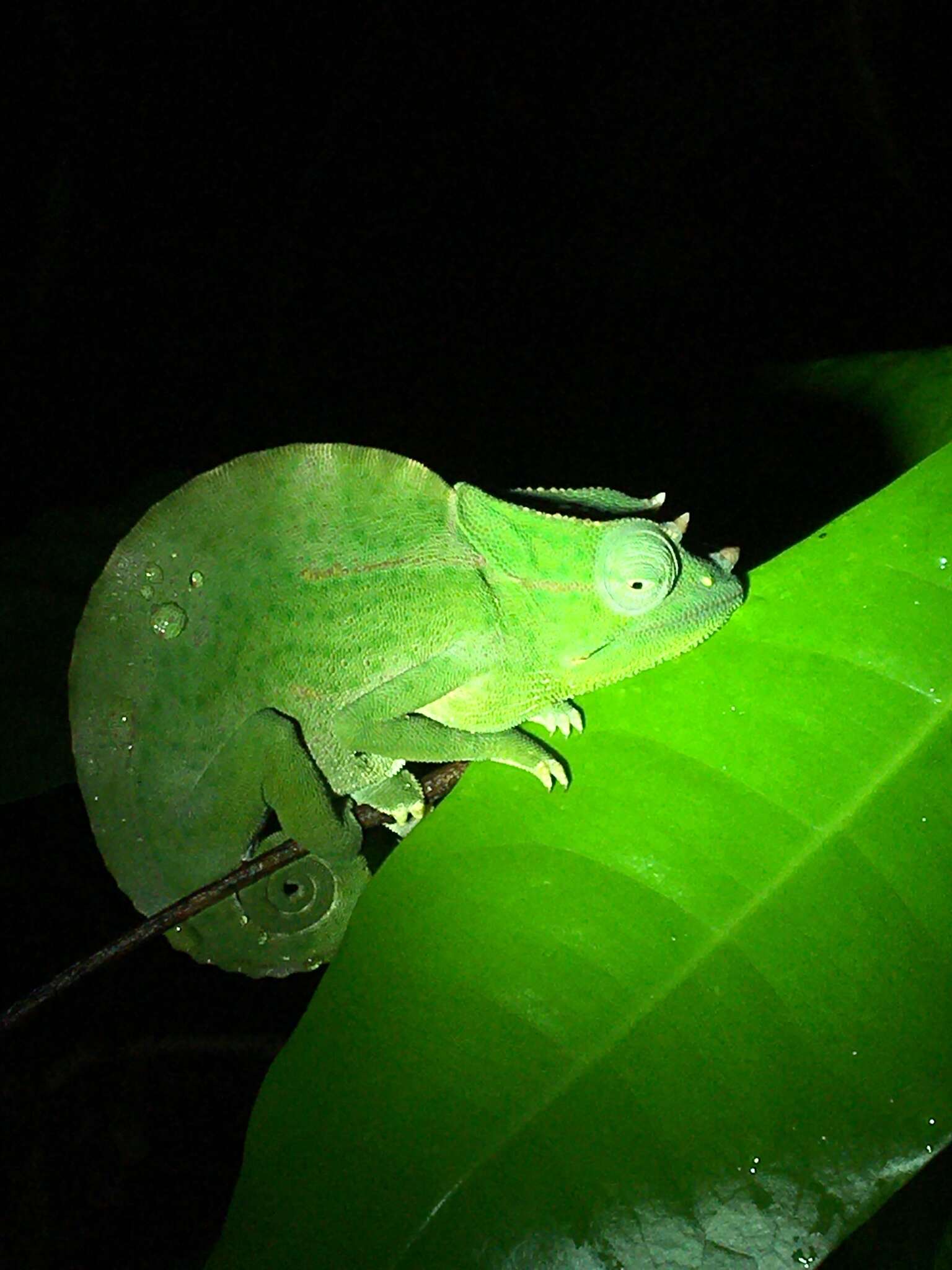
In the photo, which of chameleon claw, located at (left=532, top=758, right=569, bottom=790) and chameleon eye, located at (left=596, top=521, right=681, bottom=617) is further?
chameleon eye, located at (left=596, top=521, right=681, bottom=617)

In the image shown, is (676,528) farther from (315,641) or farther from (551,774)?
(315,641)

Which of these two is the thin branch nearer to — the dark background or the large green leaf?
the large green leaf

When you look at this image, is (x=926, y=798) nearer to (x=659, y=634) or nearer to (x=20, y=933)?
(x=659, y=634)

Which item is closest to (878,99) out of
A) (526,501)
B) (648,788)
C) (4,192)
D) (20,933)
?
(526,501)

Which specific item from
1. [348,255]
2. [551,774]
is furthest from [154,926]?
[348,255]

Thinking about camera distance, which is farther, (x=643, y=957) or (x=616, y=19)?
(x=616, y=19)

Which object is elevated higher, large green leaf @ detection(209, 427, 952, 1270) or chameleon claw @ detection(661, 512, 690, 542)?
chameleon claw @ detection(661, 512, 690, 542)

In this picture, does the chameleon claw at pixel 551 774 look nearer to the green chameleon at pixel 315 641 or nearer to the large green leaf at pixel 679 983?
the large green leaf at pixel 679 983

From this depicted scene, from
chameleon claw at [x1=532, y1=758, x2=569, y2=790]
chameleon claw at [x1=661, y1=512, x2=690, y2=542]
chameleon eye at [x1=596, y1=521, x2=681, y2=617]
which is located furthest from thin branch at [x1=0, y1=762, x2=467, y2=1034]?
chameleon claw at [x1=661, y1=512, x2=690, y2=542]
